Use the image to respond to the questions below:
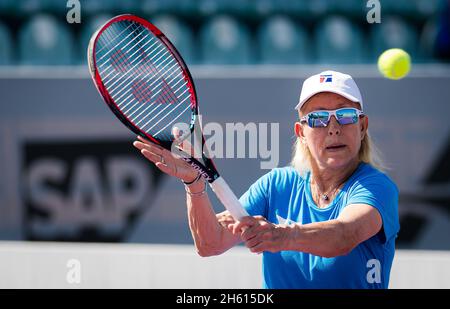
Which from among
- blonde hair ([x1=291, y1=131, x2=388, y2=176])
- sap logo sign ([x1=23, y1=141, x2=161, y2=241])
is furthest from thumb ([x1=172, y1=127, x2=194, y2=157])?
sap logo sign ([x1=23, y1=141, x2=161, y2=241])

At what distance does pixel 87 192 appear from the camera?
6.24 metres

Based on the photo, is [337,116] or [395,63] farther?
[395,63]

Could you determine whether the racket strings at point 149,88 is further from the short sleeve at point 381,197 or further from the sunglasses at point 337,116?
the short sleeve at point 381,197

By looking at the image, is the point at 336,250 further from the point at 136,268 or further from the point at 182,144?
the point at 136,268

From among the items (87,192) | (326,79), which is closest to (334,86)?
(326,79)

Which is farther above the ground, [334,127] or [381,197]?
[334,127]

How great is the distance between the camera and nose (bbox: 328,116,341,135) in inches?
114

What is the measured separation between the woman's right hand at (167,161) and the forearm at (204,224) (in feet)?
0.18

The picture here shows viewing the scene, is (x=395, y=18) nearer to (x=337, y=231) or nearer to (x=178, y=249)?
(x=178, y=249)

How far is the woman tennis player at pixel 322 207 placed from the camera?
2.71m

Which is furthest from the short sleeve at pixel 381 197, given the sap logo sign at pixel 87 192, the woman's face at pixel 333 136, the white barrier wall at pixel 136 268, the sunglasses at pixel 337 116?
the sap logo sign at pixel 87 192

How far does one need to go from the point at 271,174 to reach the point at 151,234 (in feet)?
10.6

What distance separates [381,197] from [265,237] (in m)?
0.45

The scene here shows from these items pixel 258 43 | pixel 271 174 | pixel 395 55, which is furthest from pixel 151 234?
pixel 271 174
